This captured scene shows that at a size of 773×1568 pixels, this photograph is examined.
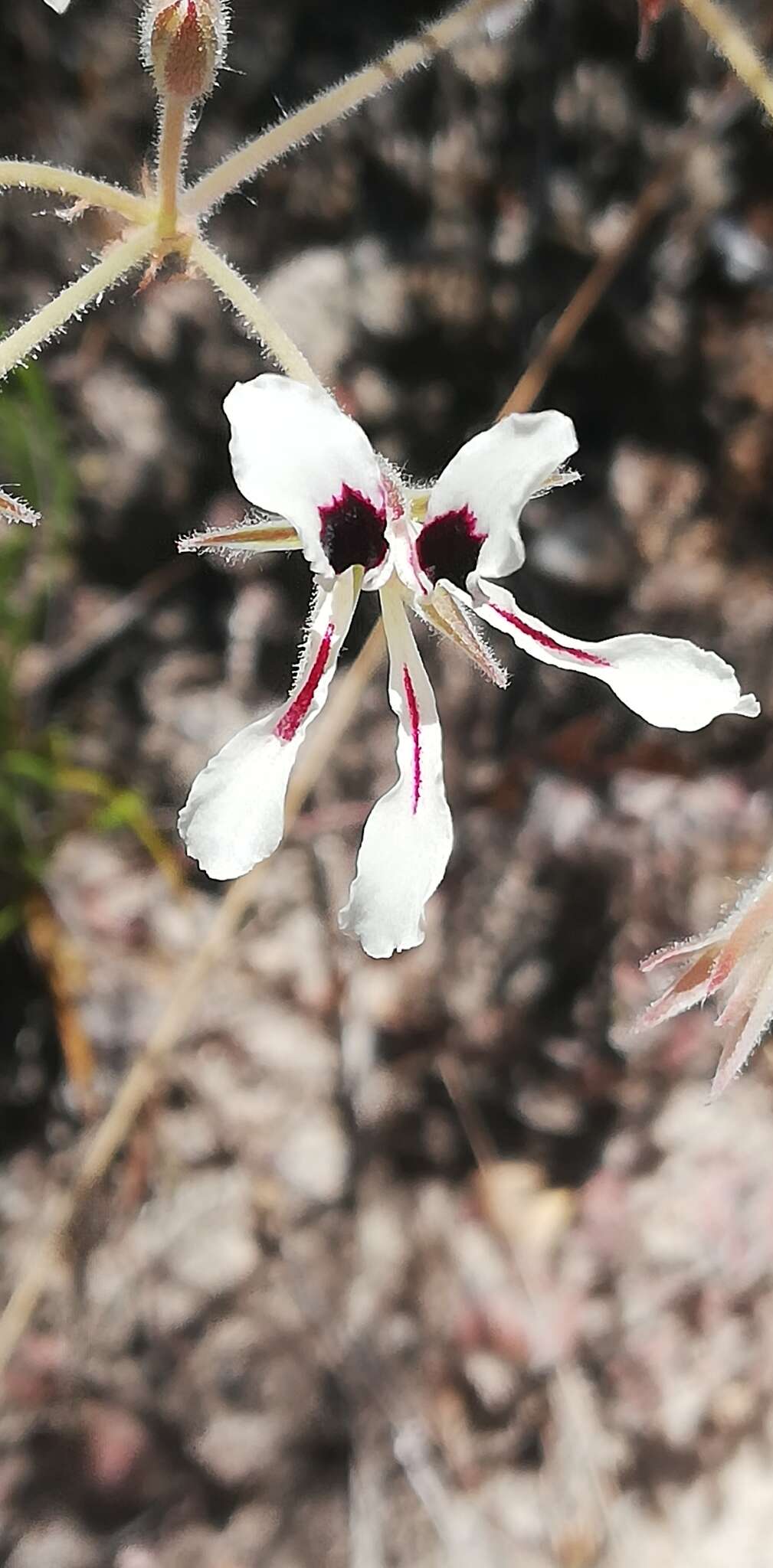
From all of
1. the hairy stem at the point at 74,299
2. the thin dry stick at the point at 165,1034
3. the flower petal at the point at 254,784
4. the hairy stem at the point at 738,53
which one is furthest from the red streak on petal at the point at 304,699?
the thin dry stick at the point at 165,1034

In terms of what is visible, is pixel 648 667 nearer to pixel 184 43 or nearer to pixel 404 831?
pixel 404 831

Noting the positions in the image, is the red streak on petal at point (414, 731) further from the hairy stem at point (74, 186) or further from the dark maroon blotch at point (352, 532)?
the hairy stem at point (74, 186)

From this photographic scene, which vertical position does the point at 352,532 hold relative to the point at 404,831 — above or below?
above

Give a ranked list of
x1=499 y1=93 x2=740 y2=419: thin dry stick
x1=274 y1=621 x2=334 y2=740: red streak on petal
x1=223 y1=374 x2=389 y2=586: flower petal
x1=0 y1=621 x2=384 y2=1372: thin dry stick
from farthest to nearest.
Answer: x1=0 y1=621 x2=384 y2=1372: thin dry stick < x1=499 y1=93 x2=740 y2=419: thin dry stick < x1=274 y1=621 x2=334 y2=740: red streak on petal < x1=223 y1=374 x2=389 y2=586: flower petal

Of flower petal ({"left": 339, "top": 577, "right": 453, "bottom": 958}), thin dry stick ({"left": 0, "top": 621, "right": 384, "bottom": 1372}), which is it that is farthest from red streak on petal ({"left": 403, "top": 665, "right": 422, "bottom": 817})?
thin dry stick ({"left": 0, "top": 621, "right": 384, "bottom": 1372})

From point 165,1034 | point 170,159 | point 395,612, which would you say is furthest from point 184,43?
point 165,1034

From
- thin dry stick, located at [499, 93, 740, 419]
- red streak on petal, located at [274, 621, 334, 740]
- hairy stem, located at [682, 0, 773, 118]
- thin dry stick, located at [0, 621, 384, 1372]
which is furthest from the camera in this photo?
thin dry stick, located at [0, 621, 384, 1372]

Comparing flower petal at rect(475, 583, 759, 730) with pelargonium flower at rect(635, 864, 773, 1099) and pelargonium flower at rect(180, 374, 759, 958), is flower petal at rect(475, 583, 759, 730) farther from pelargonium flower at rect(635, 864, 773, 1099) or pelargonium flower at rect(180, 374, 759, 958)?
pelargonium flower at rect(635, 864, 773, 1099)
